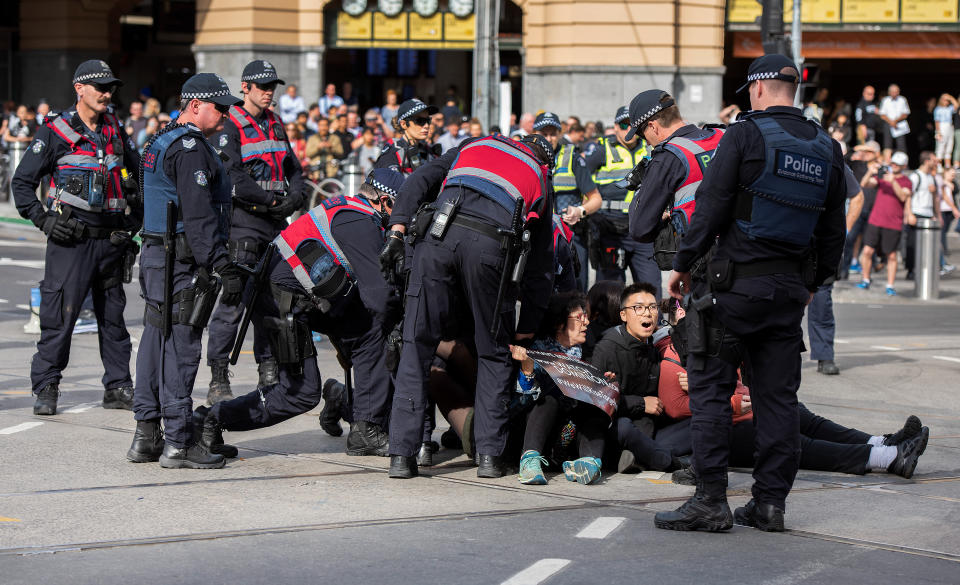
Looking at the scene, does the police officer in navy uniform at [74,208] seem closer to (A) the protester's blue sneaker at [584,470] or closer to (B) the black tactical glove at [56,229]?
(B) the black tactical glove at [56,229]

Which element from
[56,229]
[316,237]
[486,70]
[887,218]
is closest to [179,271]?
[316,237]

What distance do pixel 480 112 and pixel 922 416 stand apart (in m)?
13.8

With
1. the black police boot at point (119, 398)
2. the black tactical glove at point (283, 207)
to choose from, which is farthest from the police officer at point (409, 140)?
the black police boot at point (119, 398)

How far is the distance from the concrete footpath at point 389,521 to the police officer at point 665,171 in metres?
1.22

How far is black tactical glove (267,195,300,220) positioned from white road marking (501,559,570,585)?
4.64 m

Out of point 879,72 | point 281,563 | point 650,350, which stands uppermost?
point 879,72

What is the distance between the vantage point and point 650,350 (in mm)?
7465

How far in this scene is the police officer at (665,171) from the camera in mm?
6582

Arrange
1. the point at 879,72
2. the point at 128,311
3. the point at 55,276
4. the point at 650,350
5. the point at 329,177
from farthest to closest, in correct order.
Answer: the point at 879,72
the point at 329,177
the point at 128,311
the point at 55,276
the point at 650,350

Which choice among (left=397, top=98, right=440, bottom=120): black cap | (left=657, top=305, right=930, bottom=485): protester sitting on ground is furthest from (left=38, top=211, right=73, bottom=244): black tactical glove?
(left=657, top=305, right=930, bottom=485): protester sitting on ground

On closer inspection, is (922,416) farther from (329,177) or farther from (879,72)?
(879,72)

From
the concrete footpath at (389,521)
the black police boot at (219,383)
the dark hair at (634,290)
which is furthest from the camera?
the black police boot at (219,383)

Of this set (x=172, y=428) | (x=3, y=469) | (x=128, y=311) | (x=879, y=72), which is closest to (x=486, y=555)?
(x=172, y=428)

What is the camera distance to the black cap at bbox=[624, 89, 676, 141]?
6863 mm
